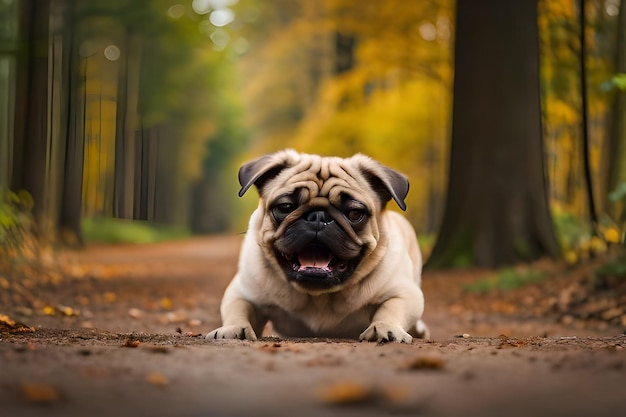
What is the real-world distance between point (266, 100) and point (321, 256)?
2968 cm

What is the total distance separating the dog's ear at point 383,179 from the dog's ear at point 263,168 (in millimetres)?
522

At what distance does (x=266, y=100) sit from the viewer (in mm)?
34219

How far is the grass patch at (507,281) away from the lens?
1060 cm

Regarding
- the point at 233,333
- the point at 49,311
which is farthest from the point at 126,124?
the point at 233,333

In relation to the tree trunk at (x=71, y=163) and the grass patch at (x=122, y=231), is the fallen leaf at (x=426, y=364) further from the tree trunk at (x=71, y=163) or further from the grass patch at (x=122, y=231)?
the grass patch at (x=122, y=231)

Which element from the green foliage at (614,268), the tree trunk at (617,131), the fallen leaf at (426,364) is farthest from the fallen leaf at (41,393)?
the tree trunk at (617,131)

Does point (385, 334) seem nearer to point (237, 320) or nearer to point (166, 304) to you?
point (237, 320)

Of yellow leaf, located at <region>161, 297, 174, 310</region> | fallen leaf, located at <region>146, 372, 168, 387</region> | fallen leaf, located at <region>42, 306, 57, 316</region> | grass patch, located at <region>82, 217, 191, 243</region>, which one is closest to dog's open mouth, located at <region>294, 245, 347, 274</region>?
fallen leaf, located at <region>146, 372, 168, 387</region>

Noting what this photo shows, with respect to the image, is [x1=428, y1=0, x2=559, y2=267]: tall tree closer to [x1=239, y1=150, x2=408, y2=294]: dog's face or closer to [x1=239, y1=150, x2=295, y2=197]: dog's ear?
[x1=239, y1=150, x2=408, y2=294]: dog's face

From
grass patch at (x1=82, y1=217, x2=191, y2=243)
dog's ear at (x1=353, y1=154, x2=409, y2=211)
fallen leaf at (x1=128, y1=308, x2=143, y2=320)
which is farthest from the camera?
grass patch at (x1=82, y1=217, x2=191, y2=243)

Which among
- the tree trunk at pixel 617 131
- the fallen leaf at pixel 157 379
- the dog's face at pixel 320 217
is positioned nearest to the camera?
the fallen leaf at pixel 157 379

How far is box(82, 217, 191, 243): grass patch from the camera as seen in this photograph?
1122 inches

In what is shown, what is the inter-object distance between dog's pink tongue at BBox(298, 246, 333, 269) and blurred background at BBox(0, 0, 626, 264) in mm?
3266

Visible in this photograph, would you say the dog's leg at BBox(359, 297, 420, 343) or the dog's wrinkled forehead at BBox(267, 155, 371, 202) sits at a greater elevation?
the dog's wrinkled forehead at BBox(267, 155, 371, 202)
